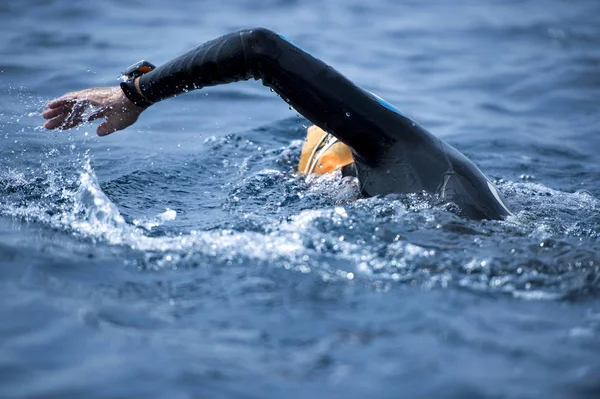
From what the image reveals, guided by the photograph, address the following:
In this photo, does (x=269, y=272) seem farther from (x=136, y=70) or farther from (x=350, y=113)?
(x=136, y=70)

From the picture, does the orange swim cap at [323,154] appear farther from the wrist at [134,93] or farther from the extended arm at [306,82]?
the wrist at [134,93]

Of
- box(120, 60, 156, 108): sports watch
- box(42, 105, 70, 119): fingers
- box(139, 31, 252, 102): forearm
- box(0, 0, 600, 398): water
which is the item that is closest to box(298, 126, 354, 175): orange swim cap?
box(0, 0, 600, 398): water

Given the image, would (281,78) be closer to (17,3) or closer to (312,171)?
(312,171)

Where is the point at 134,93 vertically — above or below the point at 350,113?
above

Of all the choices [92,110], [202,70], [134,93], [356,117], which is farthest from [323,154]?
[92,110]

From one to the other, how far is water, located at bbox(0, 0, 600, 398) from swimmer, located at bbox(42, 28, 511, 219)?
0.40 feet

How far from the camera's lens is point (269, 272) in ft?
10.9

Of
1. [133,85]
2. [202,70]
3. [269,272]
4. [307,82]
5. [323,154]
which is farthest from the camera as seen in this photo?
[323,154]

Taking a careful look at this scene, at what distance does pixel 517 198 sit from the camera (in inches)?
181

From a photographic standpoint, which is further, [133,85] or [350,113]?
[133,85]

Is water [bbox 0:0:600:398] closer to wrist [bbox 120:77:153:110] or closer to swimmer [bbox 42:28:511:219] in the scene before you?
swimmer [bbox 42:28:511:219]

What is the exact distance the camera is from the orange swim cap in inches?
178

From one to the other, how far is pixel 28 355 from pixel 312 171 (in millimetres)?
2291

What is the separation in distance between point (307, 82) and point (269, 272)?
970 mm
